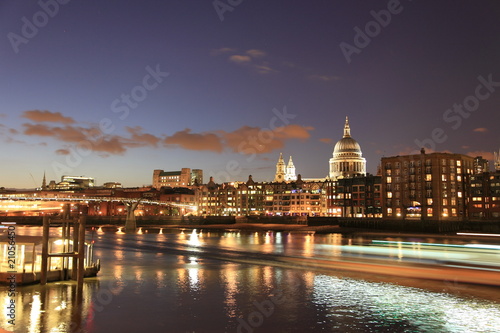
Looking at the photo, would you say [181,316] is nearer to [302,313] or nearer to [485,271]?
[302,313]

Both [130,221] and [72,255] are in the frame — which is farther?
[130,221]

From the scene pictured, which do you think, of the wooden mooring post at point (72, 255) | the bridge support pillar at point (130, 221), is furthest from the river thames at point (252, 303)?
the bridge support pillar at point (130, 221)

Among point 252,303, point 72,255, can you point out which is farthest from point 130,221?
point 252,303

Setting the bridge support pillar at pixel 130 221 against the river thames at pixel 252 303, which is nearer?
the river thames at pixel 252 303

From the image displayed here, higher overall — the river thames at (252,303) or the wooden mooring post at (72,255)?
the wooden mooring post at (72,255)

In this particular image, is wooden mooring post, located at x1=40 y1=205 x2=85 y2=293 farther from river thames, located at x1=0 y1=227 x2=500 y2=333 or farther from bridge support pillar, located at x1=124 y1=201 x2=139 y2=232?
bridge support pillar, located at x1=124 y1=201 x2=139 y2=232

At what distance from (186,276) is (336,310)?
559 inches

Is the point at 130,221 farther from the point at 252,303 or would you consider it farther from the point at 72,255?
the point at 252,303

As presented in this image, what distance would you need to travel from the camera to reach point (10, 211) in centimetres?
17288

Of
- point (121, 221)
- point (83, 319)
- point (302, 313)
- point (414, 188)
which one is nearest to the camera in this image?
point (83, 319)

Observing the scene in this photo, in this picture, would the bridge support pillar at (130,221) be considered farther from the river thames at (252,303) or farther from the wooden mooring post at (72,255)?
the wooden mooring post at (72,255)

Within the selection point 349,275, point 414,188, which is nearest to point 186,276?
point 349,275

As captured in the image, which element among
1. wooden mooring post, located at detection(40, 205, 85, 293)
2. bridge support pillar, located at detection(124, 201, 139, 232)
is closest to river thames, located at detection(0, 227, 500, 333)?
wooden mooring post, located at detection(40, 205, 85, 293)

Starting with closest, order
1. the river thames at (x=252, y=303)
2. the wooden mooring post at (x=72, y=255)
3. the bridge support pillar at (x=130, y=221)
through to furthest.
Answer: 1. the river thames at (x=252, y=303)
2. the wooden mooring post at (x=72, y=255)
3. the bridge support pillar at (x=130, y=221)
